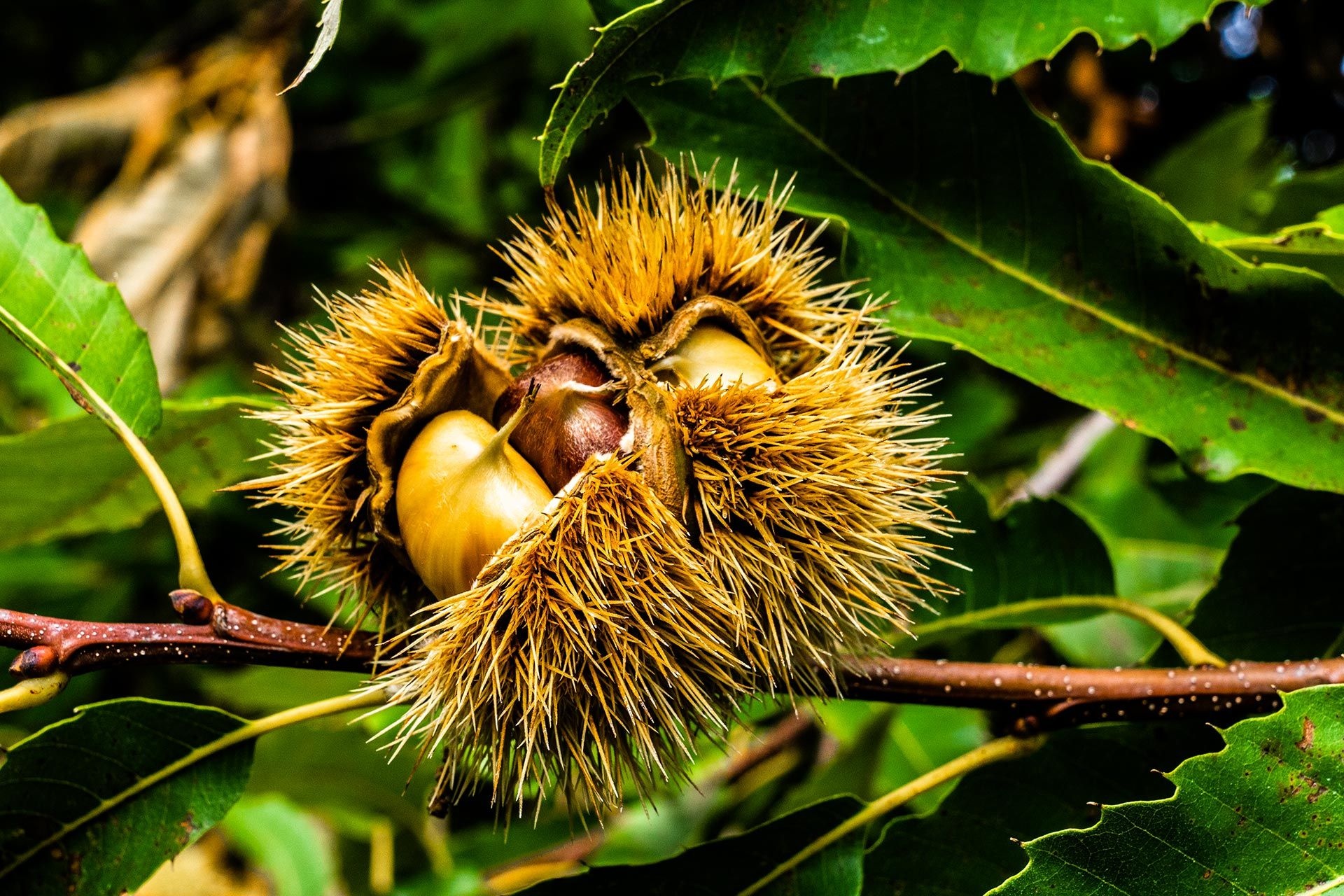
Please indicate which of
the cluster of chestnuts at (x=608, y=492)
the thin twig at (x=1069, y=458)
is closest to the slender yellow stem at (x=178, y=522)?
the cluster of chestnuts at (x=608, y=492)

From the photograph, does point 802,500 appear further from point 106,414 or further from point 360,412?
point 106,414

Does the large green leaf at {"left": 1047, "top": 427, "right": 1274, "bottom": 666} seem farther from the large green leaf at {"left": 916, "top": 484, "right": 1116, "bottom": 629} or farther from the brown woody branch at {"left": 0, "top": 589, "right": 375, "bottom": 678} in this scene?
the brown woody branch at {"left": 0, "top": 589, "right": 375, "bottom": 678}

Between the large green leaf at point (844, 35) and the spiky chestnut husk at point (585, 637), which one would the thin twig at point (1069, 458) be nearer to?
the large green leaf at point (844, 35)

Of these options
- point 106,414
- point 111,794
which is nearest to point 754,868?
point 111,794

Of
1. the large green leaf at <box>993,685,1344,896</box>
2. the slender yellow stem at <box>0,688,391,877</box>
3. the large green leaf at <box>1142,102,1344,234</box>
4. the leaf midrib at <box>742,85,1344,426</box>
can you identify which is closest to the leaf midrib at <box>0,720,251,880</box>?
the slender yellow stem at <box>0,688,391,877</box>

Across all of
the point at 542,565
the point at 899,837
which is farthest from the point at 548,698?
the point at 899,837

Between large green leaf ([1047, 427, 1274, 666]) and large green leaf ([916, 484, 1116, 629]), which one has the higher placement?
large green leaf ([916, 484, 1116, 629])
